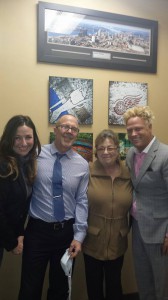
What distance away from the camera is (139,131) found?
1.92 m

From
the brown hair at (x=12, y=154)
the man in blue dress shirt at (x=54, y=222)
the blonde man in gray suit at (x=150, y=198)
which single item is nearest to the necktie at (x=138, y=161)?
the blonde man in gray suit at (x=150, y=198)

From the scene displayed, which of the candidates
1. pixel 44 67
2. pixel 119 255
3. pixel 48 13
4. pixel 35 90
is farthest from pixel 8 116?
pixel 119 255

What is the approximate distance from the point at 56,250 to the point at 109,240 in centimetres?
35

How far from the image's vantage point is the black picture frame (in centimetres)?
221

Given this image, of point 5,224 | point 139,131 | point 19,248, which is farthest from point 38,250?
point 139,131

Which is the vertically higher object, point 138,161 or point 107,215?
point 138,161

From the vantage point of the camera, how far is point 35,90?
2.24 metres

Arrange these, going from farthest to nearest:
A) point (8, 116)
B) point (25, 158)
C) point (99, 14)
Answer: point (99, 14), point (8, 116), point (25, 158)

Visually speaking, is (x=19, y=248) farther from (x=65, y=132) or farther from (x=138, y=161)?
(x=138, y=161)

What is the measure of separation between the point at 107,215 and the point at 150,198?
302mm

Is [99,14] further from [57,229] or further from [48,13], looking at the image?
[57,229]

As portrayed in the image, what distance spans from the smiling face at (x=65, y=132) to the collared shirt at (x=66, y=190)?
5 centimetres

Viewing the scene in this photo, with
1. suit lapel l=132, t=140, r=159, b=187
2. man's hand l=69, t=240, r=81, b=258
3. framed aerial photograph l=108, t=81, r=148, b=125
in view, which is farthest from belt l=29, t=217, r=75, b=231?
framed aerial photograph l=108, t=81, r=148, b=125

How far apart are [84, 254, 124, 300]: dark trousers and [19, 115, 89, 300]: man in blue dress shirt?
17 cm
